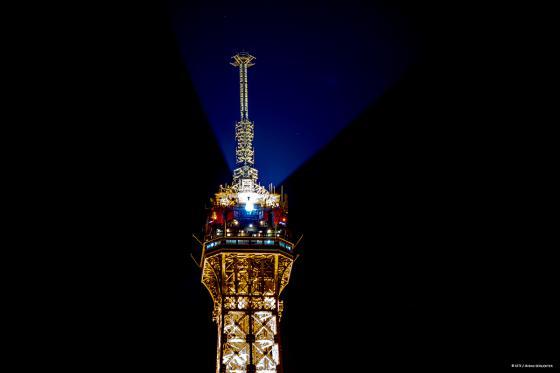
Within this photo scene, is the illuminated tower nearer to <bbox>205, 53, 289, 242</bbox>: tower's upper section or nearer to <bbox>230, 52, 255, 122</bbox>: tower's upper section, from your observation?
<bbox>205, 53, 289, 242</bbox>: tower's upper section

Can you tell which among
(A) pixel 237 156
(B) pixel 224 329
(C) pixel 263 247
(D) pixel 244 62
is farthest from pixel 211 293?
(D) pixel 244 62

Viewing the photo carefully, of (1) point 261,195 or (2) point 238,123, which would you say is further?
(2) point 238,123

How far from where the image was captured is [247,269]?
64.0 meters

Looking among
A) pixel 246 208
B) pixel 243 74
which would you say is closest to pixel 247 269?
pixel 246 208

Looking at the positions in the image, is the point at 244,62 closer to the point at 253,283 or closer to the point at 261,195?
the point at 261,195

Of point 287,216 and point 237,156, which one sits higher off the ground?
point 237,156

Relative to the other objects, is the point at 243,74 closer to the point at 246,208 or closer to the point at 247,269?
the point at 246,208

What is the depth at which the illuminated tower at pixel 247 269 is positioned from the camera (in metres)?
61.4

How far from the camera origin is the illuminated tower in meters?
61.4

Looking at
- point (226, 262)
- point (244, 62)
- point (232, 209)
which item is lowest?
point (226, 262)

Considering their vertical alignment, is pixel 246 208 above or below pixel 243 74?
below

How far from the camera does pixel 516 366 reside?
55000 mm

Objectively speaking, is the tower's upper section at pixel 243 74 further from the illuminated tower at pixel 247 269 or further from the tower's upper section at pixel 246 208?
the illuminated tower at pixel 247 269

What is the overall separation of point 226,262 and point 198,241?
116 inches
